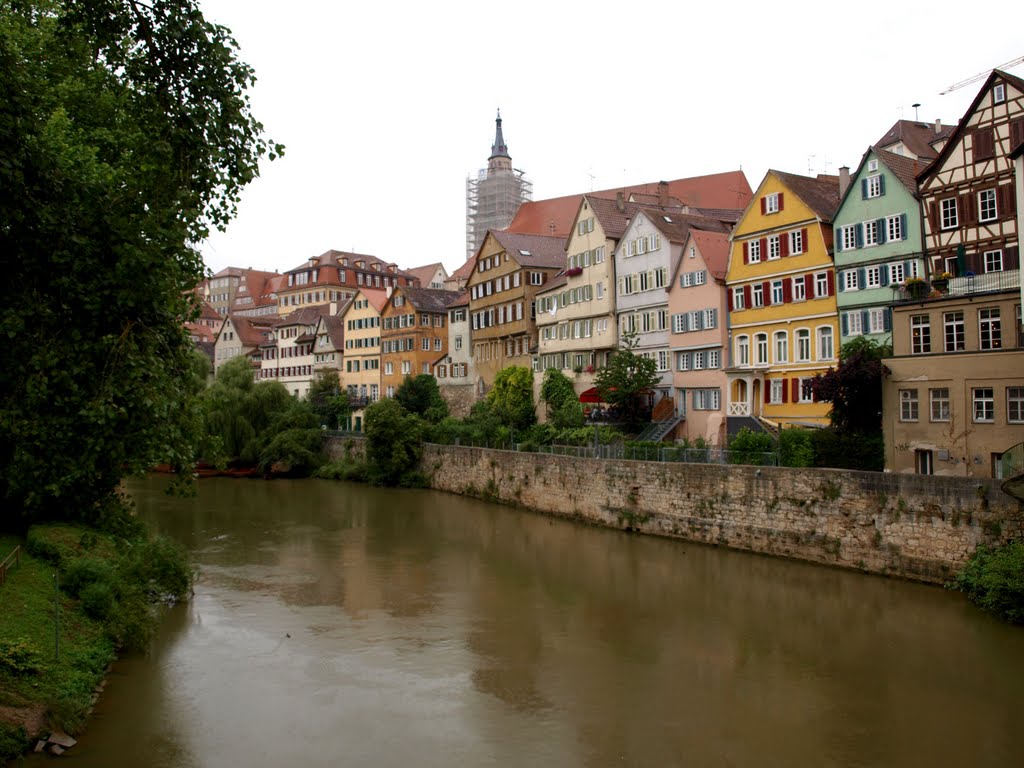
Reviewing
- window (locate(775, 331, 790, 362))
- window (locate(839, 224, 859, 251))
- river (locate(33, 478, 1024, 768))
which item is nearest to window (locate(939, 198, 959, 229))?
window (locate(839, 224, 859, 251))

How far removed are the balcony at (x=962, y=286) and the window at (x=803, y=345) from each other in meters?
6.95

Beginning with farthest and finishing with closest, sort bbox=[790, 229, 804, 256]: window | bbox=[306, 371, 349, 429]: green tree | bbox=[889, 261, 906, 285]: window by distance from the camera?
bbox=[306, 371, 349, 429]: green tree, bbox=[790, 229, 804, 256]: window, bbox=[889, 261, 906, 285]: window

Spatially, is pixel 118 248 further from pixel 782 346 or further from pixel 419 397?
pixel 419 397

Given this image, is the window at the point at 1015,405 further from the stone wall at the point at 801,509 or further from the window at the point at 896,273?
the window at the point at 896,273

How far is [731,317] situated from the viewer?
34094 millimetres

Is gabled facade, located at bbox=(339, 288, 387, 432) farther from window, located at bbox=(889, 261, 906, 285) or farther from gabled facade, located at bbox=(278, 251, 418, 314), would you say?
window, located at bbox=(889, 261, 906, 285)

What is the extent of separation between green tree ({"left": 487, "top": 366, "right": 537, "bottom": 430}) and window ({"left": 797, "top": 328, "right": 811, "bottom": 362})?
15.8 m

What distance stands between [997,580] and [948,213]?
505 inches

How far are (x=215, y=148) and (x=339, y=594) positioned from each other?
43.5 ft

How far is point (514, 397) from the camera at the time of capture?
44.8 meters

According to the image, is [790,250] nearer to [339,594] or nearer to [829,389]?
[829,389]

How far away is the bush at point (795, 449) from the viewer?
952 inches

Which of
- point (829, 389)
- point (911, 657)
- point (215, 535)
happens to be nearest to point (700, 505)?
point (829, 389)

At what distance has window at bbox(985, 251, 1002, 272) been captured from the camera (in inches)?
968
